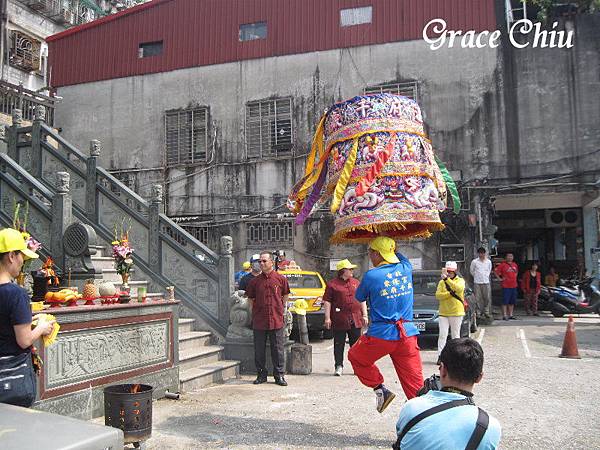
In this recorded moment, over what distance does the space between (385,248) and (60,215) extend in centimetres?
603

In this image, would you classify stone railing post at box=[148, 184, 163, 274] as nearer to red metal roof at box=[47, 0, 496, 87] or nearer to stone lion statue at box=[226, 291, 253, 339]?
stone lion statue at box=[226, 291, 253, 339]

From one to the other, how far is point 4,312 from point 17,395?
0.52 meters

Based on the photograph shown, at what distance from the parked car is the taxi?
7.13 ft

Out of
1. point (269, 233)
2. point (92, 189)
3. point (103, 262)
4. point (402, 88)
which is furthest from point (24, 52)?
point (103, 262)

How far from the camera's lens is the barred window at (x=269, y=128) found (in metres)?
18.0

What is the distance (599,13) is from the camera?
51.8ft

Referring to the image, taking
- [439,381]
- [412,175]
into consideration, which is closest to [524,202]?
[412,175]

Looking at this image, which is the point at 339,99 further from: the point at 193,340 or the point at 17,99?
the point at 193,340

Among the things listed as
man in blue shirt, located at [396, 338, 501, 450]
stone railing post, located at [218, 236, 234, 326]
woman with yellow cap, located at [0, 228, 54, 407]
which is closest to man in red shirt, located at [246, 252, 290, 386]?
stone railing post, located at [218, 236, 234, 326]

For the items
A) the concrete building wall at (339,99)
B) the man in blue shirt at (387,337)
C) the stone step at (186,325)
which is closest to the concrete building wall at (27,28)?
the concrete building wall at (339,99)

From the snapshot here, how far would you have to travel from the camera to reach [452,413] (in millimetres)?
2355

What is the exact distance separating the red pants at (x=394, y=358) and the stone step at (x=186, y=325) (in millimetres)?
4650

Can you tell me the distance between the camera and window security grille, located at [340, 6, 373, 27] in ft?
56.9

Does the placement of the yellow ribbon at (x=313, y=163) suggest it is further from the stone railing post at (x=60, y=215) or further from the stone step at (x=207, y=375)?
the stone railing post at (x=60, y=215)
